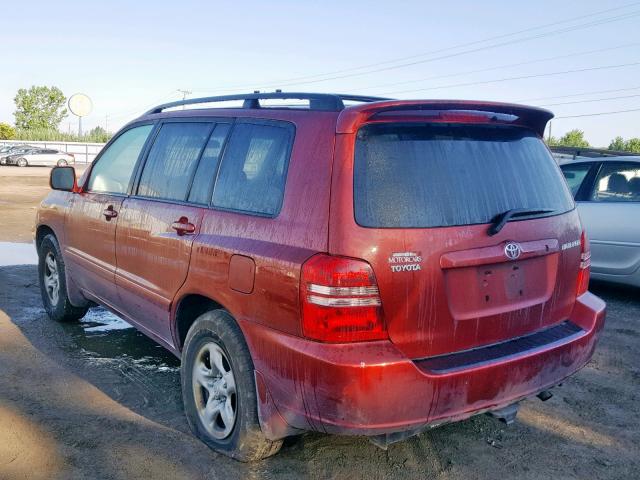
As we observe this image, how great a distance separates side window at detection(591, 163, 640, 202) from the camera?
6520mm

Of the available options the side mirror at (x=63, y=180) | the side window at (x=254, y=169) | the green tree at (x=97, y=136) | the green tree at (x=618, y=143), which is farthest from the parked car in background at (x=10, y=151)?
the green tree at (x=618, y=143)

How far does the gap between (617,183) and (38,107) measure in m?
99.3

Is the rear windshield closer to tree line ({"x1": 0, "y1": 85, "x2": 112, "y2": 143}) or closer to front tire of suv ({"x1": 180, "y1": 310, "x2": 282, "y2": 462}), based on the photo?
front tire of suv ({"x1": 180, "y1": 310, "x2": 282, "y2": 462})

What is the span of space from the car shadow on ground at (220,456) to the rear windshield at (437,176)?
1.32 m

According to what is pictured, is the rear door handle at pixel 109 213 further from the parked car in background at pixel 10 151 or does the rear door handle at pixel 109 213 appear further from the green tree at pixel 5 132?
the green tree at pixel 5 132

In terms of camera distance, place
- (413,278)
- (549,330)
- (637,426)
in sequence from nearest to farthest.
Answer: (413,278)
(549,330)
(637,426)

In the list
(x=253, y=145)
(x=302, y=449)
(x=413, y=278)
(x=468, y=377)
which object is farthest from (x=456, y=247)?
(x=302, y=449)

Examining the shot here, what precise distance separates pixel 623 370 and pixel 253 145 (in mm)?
3355

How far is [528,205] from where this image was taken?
300 centimetres

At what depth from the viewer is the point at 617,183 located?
6684mm

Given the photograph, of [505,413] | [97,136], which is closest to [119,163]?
[505,413]

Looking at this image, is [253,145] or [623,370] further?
[623,370]

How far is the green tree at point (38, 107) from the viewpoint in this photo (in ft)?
301

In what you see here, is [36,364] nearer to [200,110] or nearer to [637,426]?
[200,110]
